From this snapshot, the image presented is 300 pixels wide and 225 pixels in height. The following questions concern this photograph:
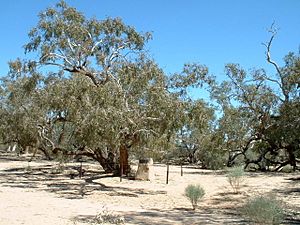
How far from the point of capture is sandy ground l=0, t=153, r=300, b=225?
12.0 meters

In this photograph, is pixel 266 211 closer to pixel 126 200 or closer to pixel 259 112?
pixel 126 200

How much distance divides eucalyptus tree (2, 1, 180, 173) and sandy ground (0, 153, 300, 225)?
203 cm

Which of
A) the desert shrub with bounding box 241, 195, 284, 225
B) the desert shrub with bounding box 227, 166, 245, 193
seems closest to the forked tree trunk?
the desert shrub with bounding box 227, 166, 245, 193

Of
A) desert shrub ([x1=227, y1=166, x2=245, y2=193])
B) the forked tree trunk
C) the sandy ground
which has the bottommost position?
the sandy ground

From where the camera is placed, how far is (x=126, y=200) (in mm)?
16328

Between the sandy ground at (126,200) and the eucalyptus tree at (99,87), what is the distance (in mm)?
2027

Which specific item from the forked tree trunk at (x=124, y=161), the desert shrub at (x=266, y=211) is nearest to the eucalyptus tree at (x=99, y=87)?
the forked tree trunk at (x=124, y=161)

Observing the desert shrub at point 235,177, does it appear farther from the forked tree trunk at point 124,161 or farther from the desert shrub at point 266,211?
the desert shrub at point 266,211

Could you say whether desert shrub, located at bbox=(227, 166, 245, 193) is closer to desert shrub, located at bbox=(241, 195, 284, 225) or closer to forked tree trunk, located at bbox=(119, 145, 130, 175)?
forked tree trunk, located at bbox=(119, 145, 130, 175)

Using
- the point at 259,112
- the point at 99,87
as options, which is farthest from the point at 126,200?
the point at 259,112

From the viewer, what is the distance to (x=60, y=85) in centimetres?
1955

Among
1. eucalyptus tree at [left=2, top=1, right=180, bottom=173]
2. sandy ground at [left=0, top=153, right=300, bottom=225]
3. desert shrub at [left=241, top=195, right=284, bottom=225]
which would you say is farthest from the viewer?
eucalyptus tree at [left=2, top=1, right=180, bottom=173]

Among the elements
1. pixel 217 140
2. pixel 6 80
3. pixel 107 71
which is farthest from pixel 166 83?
pixel 6 80

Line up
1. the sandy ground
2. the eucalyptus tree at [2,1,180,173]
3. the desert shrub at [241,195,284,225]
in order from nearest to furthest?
the desert shrub at [241,195,284,225]
the sandy ground
the eucalyptus tree at [2,1,180,173]
